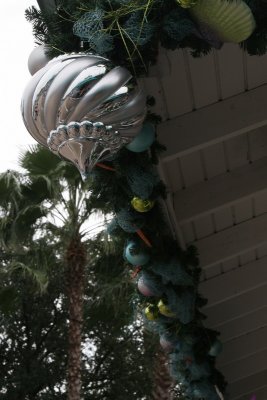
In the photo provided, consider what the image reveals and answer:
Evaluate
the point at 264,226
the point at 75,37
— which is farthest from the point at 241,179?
the point at 75,37

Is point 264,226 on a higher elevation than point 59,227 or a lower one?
lower

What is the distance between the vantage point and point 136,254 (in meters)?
2.82

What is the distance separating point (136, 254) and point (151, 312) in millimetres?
794

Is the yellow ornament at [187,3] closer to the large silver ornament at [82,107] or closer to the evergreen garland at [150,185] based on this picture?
the evergreen garland at [150,185]

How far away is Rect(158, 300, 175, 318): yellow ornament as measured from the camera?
128 inches

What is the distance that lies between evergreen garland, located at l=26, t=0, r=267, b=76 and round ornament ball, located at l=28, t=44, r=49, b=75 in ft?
0.52

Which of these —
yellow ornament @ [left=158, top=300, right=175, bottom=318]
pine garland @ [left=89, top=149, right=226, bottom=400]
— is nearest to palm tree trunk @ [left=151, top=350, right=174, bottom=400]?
pine garland @ [left=89, top=149, right=226, bottom=400]

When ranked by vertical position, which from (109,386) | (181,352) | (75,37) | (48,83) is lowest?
(181,352)

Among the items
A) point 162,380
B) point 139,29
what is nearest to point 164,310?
point 139,29

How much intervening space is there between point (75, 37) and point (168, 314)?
1.93 meters

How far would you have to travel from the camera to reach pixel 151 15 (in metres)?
1.80

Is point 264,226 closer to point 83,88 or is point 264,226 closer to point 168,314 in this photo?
point 168,314

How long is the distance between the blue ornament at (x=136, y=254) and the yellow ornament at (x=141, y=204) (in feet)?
0.96

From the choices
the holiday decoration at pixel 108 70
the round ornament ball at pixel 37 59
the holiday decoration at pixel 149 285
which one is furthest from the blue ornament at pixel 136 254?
the round ornament ball at pixel 37 59
